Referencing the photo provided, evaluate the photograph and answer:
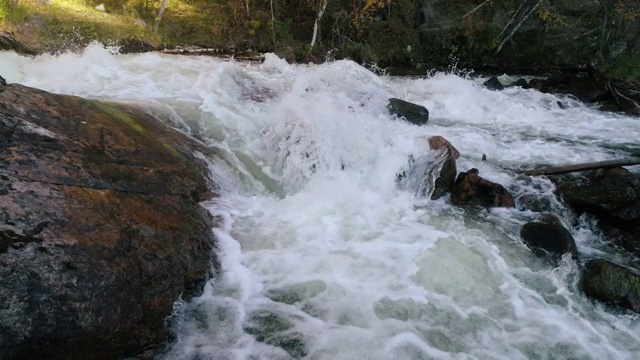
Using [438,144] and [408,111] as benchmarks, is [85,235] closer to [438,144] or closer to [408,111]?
[438,144]

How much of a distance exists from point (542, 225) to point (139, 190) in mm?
6353

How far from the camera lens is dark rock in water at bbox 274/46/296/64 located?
687 inches

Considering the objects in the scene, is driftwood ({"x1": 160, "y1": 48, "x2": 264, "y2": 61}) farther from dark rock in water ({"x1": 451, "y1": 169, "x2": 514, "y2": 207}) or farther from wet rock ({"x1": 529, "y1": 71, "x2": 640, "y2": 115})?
wet rock ({"x1": 529, "y1": 71, "x2": 640, "y2": 115})

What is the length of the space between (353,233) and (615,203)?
5.03m

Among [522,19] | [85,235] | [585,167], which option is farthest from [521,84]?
[85,235]

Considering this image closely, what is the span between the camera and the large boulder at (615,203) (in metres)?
7.18

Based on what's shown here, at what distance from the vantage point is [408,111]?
11664 millimetres

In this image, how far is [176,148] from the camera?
6.83 metres

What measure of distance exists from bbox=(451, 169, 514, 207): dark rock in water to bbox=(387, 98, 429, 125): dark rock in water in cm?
A: 398

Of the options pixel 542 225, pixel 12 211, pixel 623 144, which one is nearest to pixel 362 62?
pixel 623 144

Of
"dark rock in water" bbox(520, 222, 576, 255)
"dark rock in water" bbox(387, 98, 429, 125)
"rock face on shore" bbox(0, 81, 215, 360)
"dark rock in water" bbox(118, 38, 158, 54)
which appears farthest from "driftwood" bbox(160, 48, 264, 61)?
"dark rock in water" bbox(520, 222, 576, 255)

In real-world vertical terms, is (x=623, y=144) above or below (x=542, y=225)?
above

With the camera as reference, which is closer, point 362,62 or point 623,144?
point 623,144

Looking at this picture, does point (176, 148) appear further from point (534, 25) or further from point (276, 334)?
point (534, 25)
